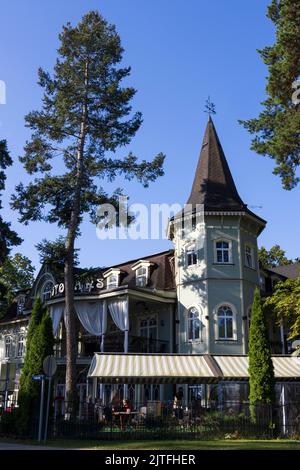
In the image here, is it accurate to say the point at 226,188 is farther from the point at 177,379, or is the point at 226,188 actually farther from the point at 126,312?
the point at 177,379

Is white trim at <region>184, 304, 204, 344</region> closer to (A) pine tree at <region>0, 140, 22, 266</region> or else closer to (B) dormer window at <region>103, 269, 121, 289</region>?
(B) dormer window at <region>103, 269, 121, 289</region>

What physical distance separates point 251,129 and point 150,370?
35.1 feet

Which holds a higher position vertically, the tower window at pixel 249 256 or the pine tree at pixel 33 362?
the tower window at pixel 249 256

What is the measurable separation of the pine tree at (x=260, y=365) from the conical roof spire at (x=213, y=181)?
9057mm

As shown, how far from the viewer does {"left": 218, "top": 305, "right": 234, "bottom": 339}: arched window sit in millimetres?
27828

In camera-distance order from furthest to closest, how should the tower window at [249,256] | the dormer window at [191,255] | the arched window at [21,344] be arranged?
1. the arched window at [21,344]
2. the tower window at [249,256]
3. the dormer window at [191,255]

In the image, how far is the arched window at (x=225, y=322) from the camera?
91.3 feet

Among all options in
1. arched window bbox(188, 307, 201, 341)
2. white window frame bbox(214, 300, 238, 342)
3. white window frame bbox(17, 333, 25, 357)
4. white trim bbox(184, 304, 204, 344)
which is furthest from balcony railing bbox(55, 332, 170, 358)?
white window frame bbox(17, 333, 25, 357)

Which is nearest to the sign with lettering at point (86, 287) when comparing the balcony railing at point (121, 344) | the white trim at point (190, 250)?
the balcony railing at point (121, 344)

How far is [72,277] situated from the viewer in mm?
24812

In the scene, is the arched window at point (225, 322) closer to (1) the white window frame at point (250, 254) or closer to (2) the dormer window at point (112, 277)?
(1) the white window frame at point (250, 254)

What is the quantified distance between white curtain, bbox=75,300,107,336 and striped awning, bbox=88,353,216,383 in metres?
6.14

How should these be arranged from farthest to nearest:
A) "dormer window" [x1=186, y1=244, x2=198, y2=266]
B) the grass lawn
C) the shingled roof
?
1. the shingled roof
2. "dormer window" [x1=186, y1=244, x2=198, y2=266]
3. the grass lawn

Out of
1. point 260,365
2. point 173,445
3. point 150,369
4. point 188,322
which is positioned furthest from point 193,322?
point 173,445
